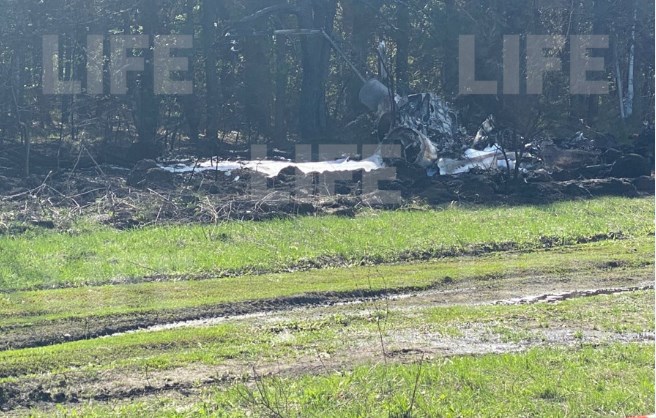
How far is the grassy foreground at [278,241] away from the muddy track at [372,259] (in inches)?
1.4

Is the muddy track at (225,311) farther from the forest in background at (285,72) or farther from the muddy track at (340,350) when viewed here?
the forest in background at (285,72)

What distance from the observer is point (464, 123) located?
30469 mm

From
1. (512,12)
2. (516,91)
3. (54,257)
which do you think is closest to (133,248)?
(54,257)

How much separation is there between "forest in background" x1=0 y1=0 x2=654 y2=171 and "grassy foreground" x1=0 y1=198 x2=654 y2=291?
770 cm

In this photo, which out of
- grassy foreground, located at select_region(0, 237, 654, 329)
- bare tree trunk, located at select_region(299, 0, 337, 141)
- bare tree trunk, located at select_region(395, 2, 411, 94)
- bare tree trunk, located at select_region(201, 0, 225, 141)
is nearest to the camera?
grassy foreground, located at select_region(0, 237, 654, 329)

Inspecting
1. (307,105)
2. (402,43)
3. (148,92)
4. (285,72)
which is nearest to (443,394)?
(148,92)

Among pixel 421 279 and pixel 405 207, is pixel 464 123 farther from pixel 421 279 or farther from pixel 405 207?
pixel 421 279

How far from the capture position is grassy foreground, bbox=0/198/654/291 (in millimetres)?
13516

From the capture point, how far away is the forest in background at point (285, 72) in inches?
1028

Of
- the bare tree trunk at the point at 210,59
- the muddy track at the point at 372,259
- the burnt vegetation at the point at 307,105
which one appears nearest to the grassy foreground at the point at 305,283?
the muddy track at the point at 372,259

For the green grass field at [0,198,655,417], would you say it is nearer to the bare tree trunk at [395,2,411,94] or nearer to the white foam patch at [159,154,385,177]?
the white foam patch at [159,154,385,177]

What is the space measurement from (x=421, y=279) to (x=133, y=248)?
180 inches

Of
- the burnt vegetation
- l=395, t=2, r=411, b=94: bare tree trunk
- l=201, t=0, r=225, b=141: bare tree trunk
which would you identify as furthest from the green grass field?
l=395, t=2, r=411, b=94: bare tree trunk

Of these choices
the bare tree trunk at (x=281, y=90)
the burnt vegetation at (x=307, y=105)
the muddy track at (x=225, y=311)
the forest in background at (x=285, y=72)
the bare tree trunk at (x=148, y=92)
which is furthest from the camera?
the bare tree trunk at (x=281, y=90)
